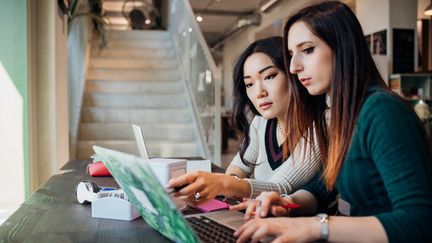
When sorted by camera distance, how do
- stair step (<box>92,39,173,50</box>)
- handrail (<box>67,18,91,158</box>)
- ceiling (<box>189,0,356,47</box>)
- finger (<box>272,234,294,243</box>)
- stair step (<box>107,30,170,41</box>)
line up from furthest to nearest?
Result: ceiling (<box>189,0,356,47</box>) → stair step (<box>107,30,170,41</box>) → stair step (<box>92,39,173,50</box>) → handrail (<box>67,18,91,158</box>) → finger (<box>272,234,294,243</box>)

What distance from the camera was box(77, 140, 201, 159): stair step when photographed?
13.1 feet

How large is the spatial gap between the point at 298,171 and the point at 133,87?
405 cm

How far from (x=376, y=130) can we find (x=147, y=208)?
46 centimetres

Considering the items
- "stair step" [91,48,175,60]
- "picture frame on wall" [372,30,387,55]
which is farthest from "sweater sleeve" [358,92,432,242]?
"picture frame on wall" [372,30,387,55]

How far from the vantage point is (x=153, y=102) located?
187 inches

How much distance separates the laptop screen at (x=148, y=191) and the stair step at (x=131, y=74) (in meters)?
4.61

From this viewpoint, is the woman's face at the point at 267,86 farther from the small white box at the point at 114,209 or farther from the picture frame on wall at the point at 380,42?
the picture frame on wall at the point at 380,42

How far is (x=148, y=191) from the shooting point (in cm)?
61

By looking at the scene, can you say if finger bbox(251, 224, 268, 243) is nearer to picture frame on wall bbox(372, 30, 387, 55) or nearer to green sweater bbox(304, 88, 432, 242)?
green sweater bbox(304, 88, 432, 242)

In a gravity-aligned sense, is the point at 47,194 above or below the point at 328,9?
below

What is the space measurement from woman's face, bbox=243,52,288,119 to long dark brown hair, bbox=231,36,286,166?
0.02m

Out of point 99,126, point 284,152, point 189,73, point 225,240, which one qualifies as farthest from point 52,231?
point 189,73

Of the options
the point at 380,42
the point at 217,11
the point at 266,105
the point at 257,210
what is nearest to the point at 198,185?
the point at 257,210

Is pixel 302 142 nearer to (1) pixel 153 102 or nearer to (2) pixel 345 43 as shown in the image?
(2) pixel 345 43
